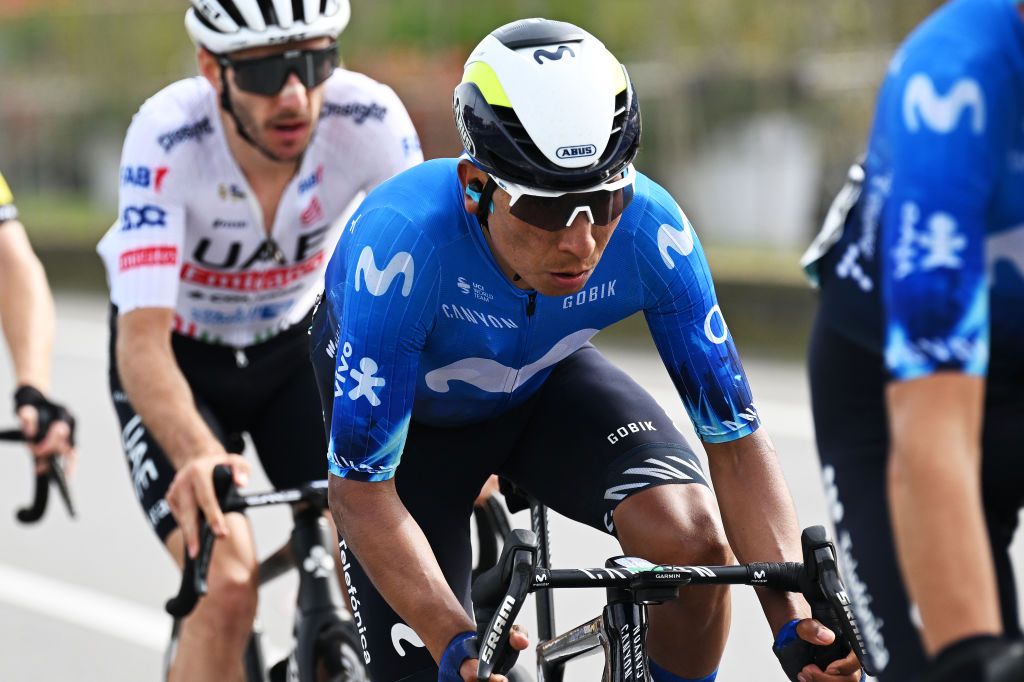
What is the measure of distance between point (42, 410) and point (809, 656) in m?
2.37

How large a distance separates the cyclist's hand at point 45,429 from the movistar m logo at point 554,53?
1.97m

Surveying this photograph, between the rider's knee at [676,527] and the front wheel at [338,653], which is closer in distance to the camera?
the rider's knee at [676,527]

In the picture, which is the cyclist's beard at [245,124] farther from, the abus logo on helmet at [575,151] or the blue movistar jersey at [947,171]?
the blue movistar jersey at [947,171]

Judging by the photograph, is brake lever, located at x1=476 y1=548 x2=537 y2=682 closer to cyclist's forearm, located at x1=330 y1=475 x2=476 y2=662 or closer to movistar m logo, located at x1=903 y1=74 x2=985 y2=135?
cyclist's forearm, located at x1=330 y1=475 x2=476 y2=662

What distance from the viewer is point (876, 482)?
2705 mm

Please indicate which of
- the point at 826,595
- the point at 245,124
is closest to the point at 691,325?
the point at 826,595

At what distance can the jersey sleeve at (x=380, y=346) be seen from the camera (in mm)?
3404

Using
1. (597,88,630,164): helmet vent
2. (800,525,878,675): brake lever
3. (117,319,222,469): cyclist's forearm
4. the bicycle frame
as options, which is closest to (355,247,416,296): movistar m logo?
(597,88,630,164): helmet vent

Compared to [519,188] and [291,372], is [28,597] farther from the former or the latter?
[519,188]

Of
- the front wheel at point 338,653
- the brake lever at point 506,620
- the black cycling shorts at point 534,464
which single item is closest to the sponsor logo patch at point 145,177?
the black cycling shorts at point 534,464

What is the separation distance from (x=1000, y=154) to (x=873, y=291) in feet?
1.34

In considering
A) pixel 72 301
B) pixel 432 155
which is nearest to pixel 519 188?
pixel 432 155

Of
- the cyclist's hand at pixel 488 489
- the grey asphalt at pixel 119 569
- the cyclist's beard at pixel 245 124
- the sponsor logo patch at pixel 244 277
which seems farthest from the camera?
the grey asphalt at pixel 119 569

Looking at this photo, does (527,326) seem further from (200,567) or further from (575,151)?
(200,567)
